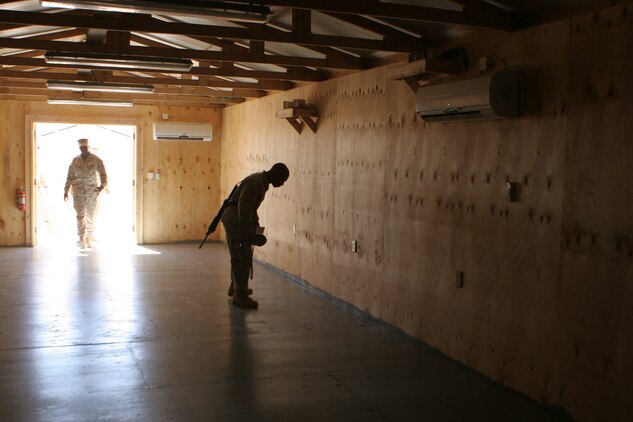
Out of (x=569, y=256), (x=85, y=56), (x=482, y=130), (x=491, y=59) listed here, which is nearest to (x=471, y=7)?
(x=491, y=59)

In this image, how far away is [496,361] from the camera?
4.39m

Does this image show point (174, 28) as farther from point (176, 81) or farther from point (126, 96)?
point (126, 96)

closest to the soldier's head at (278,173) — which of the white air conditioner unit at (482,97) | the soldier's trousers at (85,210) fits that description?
the white air conditioner unit at (482,97)

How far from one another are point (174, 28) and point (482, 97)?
2145mm

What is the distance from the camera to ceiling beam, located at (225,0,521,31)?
13.0 ft

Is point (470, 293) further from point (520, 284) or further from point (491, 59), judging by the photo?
point (491, 59)

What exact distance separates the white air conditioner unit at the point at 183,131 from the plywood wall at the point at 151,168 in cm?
32

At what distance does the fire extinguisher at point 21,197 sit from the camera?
34.0 feet

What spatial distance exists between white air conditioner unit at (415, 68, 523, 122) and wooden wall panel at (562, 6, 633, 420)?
406mm

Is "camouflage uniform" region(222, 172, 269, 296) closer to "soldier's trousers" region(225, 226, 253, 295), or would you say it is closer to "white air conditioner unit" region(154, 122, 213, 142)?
"soldier's trousers" region(225, 226, 253, 295)

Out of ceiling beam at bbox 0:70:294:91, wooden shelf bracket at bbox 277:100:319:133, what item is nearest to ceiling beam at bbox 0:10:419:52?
wooden shelf bracket at bbox 277:100:319:133

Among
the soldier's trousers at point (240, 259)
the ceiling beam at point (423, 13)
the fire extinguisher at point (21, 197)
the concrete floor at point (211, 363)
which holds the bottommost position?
the concrete floor at point (211, 363)

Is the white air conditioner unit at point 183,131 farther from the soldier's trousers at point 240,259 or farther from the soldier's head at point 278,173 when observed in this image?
the soldier's head at point 278,173

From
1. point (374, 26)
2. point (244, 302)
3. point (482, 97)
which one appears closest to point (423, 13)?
point (482, 97)
